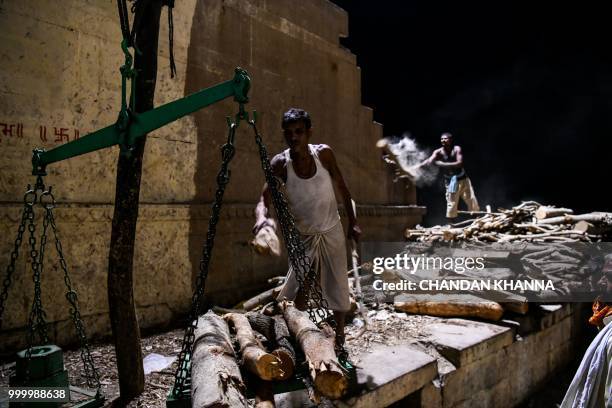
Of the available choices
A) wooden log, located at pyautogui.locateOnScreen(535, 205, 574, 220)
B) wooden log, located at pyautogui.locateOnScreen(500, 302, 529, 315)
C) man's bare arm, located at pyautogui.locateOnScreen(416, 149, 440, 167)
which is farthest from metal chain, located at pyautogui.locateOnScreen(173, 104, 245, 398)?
wooden log, located at pyautogui.locateOnScreen(535, 205, 574, 220)

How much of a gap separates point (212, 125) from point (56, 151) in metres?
2.76

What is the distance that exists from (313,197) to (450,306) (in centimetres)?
289

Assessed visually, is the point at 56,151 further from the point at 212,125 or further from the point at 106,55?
the point at 212,125

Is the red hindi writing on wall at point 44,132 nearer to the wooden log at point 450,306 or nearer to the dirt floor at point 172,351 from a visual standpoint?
the dirt floor at point 172,351

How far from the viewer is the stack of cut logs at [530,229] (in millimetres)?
7652

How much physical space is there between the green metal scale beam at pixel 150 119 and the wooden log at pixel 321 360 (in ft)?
5.42

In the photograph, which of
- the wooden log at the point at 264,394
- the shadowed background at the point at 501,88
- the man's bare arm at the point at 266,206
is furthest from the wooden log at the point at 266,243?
the shadowed background at the point at 501,88

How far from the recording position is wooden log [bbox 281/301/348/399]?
2223 mm

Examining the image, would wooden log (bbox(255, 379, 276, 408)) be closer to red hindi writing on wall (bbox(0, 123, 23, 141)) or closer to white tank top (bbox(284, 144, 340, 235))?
white tank top (bbox(284, 144, 340, 235))

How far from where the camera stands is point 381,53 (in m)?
22.5

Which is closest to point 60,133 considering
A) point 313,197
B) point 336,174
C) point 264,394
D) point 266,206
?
point 266,206

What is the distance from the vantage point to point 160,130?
4617 millimetres

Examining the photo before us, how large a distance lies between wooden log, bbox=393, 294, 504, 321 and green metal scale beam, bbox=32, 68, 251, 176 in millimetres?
4089

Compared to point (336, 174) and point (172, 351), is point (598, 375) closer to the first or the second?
point (336, 174)
